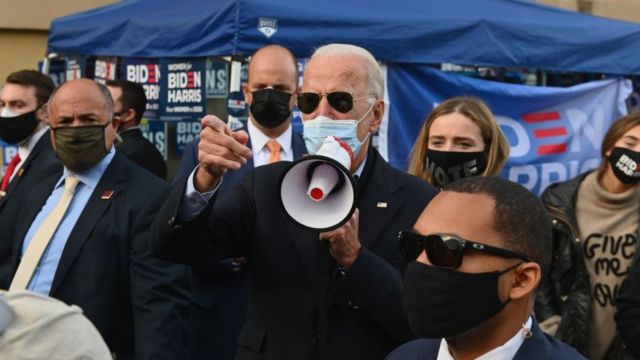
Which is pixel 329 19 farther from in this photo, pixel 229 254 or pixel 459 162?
pixel 229 254

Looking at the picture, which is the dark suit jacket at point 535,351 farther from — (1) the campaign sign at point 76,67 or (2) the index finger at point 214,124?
(1) the campaign sign at point 76,67

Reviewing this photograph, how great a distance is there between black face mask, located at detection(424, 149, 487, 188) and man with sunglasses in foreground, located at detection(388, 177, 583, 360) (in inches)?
78.4

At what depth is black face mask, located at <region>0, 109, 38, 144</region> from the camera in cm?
679

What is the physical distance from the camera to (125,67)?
8578 millimetres

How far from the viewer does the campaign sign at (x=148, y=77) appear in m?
8.32

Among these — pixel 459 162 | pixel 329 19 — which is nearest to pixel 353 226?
pixel 459 162

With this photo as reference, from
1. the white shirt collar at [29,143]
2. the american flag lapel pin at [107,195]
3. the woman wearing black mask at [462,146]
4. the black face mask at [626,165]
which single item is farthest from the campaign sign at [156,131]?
the black face mask at [626,165]

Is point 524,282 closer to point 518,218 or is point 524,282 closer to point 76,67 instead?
→ point 518,218

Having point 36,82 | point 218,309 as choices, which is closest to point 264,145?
point 218,309

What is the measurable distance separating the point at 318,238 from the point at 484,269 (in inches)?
34.3

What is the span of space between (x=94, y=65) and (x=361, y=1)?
2920mm

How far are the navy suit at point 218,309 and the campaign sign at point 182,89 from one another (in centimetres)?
279

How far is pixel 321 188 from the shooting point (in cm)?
296

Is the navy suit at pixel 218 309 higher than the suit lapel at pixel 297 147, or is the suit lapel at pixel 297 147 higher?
the suit lapel at pixel 297 147
